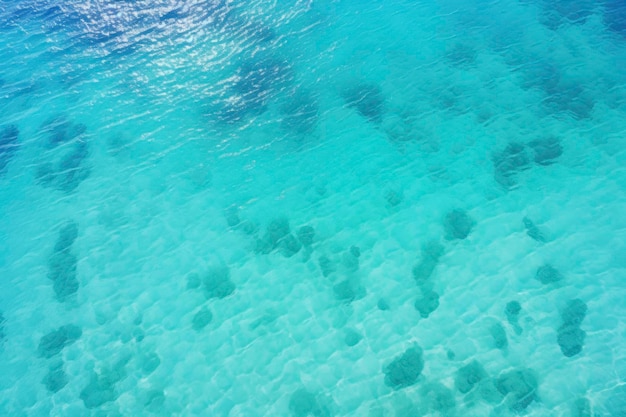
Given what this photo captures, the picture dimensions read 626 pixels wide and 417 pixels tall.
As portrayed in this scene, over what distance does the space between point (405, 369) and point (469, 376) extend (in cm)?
224

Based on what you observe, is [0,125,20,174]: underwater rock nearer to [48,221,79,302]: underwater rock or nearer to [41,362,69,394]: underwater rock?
[48,221,79,302]: underwater rock

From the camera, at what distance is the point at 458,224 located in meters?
18.3

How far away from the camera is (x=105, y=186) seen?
21250 millimetres

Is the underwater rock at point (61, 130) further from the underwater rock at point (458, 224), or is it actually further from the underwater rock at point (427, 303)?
the underwater rock at point (458, 224)

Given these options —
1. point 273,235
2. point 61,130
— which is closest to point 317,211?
point 273,235

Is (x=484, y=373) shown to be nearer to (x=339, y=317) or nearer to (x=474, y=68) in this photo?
(x=339, y=317)

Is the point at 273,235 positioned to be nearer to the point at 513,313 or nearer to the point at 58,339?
the point at 58,339

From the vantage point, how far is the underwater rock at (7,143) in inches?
899

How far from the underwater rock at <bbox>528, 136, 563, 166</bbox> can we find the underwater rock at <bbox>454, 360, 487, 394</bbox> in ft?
33.7

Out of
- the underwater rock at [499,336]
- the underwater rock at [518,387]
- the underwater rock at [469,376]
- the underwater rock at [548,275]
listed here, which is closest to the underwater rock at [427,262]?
the underwater rock at [499,336]

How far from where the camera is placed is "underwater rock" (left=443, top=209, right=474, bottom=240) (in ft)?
59.3

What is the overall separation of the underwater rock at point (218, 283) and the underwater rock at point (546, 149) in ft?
50.1

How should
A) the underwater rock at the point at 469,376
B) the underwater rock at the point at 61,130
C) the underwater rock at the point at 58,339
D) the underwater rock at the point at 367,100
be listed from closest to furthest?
the underwater rock at the point at 469,376 < the underwater rock at the point at 58,339 < the underwater rock at the point at 367,100 < the underwater rock at the point at 61,130

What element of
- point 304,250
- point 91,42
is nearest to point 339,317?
point 304,250
